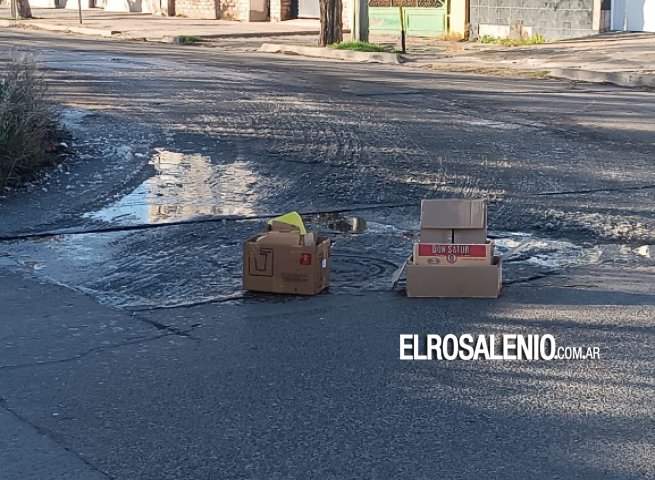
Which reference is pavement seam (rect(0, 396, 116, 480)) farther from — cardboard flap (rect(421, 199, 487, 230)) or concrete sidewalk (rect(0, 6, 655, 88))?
concrete sidewalk (rect(0, 6, 655, 88))

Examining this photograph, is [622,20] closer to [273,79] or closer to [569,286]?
[273,79]

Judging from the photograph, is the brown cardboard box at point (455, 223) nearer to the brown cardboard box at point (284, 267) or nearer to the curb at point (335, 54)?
the brown cardboard box at point (284, 267)

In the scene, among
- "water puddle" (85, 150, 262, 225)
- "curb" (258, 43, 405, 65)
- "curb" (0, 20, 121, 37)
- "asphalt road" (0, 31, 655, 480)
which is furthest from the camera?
"curb" (0, 20, 121, 37)

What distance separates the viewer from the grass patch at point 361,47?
26.4 metres

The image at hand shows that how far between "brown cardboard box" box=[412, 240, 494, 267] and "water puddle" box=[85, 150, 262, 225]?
9.54 feet

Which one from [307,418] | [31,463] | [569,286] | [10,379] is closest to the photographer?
[31,463]

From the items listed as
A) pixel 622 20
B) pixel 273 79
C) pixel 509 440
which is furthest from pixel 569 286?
pixel 622 20

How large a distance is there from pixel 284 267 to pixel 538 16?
74.7 ft

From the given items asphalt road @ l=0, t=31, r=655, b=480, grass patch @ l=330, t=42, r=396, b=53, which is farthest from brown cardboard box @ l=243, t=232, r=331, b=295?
grass patch @ l=330, t=42, r=396, b=53

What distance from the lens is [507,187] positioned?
416 inches

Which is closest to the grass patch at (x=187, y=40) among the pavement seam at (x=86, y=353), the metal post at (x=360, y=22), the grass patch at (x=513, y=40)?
the metal post at (x=360, y=22)

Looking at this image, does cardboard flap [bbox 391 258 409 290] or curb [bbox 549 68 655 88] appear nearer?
cardboard flap [bbox 391 258 409 290]

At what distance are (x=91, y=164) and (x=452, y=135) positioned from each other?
14.7 feet

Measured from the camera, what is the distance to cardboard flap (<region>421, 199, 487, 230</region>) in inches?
288
